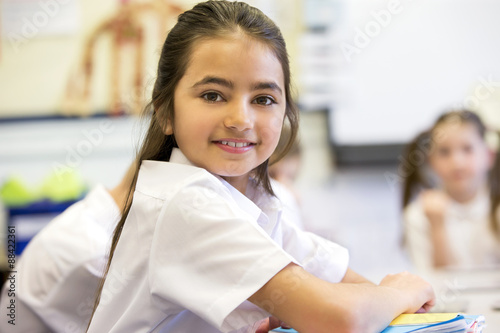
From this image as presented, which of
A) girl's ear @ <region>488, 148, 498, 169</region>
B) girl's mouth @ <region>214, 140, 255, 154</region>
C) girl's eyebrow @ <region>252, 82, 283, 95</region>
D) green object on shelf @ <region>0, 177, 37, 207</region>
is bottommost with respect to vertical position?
green object on shelf @ <region>0, 177, 37, 207</region>

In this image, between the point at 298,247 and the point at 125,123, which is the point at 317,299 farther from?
the point at 125,123

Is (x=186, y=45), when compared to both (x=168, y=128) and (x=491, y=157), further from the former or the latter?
(x=491, y=157)

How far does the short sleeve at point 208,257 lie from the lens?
2.43 feet

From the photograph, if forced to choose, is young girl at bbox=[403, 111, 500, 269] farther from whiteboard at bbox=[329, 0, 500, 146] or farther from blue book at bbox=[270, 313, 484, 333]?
blue book at bbox=[270, 313, 484, 333]

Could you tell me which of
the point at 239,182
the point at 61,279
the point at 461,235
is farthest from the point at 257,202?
the point at 461,235

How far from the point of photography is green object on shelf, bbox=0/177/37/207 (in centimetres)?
276

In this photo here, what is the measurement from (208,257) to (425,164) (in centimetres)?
209

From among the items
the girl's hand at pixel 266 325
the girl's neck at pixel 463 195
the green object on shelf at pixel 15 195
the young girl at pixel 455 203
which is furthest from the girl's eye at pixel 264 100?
the green object on shelf at pixel 15 195

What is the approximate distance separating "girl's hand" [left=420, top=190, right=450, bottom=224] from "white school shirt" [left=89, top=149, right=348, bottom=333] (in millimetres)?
1707

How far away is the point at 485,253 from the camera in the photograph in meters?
2.36

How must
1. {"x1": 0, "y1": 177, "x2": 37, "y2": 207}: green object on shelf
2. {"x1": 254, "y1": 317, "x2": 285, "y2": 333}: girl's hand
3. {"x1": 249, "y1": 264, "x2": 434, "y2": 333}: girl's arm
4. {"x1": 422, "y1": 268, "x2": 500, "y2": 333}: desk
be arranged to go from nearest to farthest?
1. {"x1": 249, "y1": 264, "x2": 434, "y2": 333}: girl's arm
2. {"x1": 254, "y1": 317, "x2": 285, "y2": 333}: girl's hand
3. {"x1": 422, "y1": 268, "x2": 500, "y2": 333}: desk
4. {"x1": 0, "y1": 177, "x2": 37, "y2": 207}: green object on shelf

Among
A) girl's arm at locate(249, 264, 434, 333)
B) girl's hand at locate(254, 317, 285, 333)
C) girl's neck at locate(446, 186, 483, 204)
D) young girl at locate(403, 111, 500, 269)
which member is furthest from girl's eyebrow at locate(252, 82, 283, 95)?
girl's neck at locate(446, 186, 483, 204)

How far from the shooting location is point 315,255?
105 centimetres

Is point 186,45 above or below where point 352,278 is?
above
